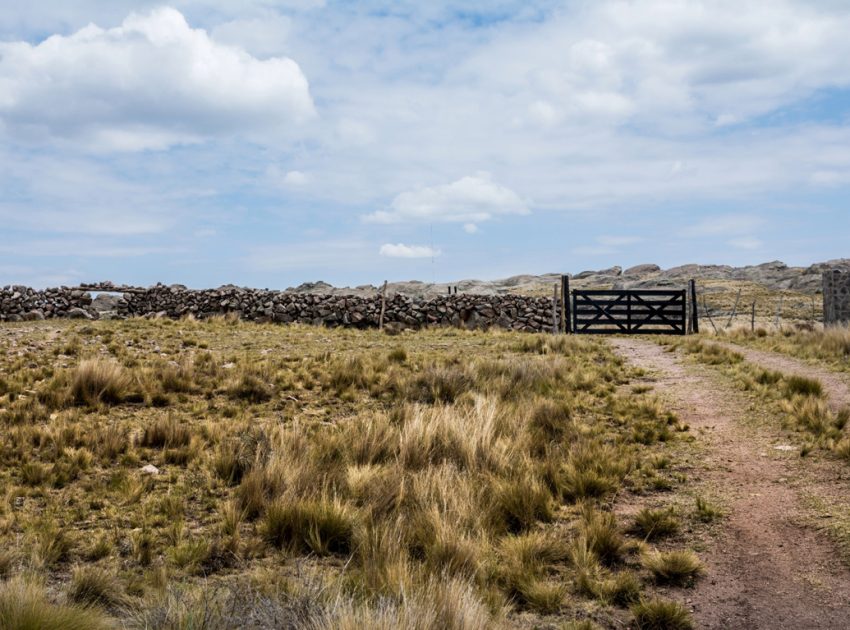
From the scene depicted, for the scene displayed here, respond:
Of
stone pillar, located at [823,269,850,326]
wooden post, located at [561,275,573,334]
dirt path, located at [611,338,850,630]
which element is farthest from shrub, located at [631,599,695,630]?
stone pillar, located at [823,269,850,326]

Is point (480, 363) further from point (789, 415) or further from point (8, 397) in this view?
point (8, 397)

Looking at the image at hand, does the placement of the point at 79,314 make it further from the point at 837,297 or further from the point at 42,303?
the point at 837,297

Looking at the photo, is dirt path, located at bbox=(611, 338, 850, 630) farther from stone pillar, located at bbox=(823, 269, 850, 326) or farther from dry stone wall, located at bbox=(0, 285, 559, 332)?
dry stone wall, located at bbox=(0, 285, 559, 332)

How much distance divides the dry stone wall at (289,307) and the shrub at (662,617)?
23568 mm

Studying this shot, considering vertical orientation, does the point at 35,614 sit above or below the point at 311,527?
above

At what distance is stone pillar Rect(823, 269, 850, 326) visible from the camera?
2467 centimetres

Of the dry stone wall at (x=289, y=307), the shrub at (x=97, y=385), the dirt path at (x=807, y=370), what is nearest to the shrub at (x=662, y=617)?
the dirt path at (x=807, y=370)

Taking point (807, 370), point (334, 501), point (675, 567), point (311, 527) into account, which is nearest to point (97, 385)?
point (334, 501)

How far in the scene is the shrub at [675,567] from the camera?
18.5ft

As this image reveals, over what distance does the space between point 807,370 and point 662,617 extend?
1143 centimetres

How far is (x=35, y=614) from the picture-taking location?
13.1 ft

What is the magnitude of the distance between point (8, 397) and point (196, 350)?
225 inches

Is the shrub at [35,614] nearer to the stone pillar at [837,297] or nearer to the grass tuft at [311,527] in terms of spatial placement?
the grass tuft at [311,527]

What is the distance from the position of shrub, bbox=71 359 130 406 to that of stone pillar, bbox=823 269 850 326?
23.4m
